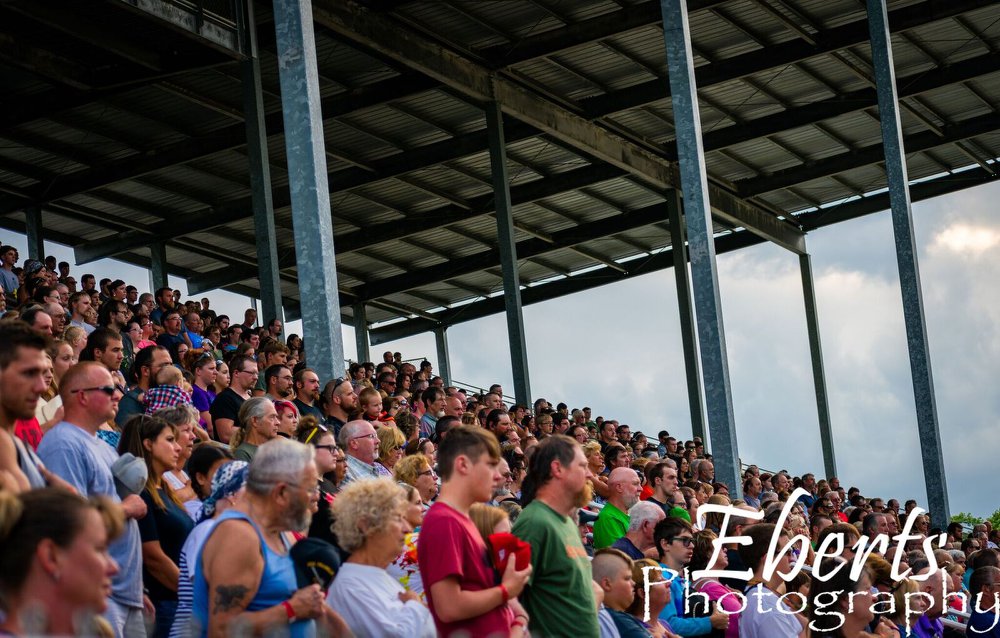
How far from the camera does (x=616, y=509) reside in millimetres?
8195

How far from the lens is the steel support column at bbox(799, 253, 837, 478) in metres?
32.4

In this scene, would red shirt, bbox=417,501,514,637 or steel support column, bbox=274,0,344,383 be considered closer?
red shirt, bbox=417,501,514,637

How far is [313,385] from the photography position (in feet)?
32.6

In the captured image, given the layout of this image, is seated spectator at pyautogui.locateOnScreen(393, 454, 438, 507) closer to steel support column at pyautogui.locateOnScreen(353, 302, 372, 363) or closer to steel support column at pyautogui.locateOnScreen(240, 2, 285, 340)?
steel support column at pyautogui.locateOnScreen(240, 2, 285, 340)

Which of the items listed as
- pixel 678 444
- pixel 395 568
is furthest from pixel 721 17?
pixel 395 568

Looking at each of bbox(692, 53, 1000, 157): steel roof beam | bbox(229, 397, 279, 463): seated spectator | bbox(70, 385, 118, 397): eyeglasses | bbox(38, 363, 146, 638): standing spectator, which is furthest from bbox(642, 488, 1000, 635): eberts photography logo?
bbox(692, 53, 1000, 157): steel roof beam

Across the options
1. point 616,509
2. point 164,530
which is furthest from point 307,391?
point 164,530

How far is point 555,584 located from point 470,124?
20392 mm

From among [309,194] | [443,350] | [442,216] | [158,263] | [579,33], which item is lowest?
[309,194]

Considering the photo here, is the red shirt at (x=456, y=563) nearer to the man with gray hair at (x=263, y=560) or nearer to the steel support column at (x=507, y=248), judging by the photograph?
the man with gray hair at (x=263, y=560)

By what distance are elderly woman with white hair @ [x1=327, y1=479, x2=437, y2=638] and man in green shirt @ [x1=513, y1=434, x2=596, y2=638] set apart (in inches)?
23.0

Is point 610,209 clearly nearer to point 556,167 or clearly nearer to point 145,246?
point 556,167

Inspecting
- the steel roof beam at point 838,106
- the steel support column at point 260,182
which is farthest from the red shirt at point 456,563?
the steel roof beam at point 838,106

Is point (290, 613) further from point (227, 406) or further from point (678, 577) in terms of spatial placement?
point (227, 406)
